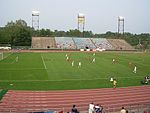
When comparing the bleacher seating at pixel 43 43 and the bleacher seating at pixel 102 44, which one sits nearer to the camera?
the bleacher seating at pixel 43 43

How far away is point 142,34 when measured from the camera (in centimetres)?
15938

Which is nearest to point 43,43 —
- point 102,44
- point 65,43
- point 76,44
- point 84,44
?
point 65,43

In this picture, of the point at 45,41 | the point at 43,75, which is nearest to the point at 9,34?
the point at 45,41

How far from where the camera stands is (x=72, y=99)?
64.8 ft

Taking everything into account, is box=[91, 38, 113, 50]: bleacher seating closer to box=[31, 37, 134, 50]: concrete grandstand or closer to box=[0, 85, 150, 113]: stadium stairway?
box=[31, 37, 134, 50]: concrete grandstand

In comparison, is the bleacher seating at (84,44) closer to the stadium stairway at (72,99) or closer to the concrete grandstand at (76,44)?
the concrete grandstand at (76,44)

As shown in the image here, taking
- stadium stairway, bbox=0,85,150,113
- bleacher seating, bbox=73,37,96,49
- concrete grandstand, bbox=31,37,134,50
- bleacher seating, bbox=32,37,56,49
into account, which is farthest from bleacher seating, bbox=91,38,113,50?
stadium stairway, bbox=0,85,150,113

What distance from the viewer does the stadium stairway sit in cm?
1730

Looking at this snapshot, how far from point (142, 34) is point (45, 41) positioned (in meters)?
85.5

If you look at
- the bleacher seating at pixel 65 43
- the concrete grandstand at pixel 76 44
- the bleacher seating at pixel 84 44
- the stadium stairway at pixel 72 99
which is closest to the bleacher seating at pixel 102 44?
the concrete grandstand at pixel 76 44

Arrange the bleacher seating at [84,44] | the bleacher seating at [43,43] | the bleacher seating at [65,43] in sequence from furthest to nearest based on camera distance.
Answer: the bleacher seating at [84,44]
the bleacher seating at [65,43]
the bleacher seating at [43,43]

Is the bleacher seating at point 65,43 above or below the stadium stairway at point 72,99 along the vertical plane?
above

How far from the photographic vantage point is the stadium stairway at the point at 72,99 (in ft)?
56.7

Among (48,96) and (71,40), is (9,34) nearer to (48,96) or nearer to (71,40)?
(71,40)
